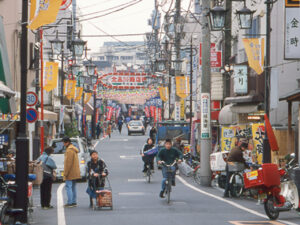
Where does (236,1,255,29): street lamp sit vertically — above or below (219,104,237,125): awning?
above

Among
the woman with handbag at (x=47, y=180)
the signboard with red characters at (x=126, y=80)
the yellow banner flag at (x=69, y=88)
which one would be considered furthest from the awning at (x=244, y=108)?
the signboard with red characters at (x=126, y=80)

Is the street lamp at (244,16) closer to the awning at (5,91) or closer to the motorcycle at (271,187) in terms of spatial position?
the motorcycle at (271,187)

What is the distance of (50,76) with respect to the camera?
128ft

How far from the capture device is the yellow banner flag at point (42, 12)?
15047 millimetres

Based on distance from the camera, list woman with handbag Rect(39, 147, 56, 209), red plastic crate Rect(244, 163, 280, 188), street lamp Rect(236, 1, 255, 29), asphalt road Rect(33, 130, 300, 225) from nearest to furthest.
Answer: asphalt road Rect(33, 130, 300, 225) → red plastic crate Rect(244, 163, 280, 188) → woman with handbag Rect(39, 147, 56, 209) → street lamp Rect(236, 1, 255, 29)

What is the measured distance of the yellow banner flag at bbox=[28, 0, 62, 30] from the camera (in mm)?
15047

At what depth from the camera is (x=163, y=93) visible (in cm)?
6544

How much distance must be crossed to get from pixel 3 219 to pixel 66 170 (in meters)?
5.94

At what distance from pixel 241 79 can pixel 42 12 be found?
20.1 meters

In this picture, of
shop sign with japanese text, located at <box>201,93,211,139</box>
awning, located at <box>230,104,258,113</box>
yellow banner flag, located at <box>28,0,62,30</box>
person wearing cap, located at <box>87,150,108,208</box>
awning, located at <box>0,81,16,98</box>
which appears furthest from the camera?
awning, located at <box>230,104,258,113</box>

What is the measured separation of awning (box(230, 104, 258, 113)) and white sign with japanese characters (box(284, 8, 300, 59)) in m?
13.8

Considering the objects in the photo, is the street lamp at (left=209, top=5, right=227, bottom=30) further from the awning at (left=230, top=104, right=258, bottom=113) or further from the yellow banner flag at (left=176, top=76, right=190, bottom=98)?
the yellow banner flag at (left=176, top=76, right=190, bottom=98)

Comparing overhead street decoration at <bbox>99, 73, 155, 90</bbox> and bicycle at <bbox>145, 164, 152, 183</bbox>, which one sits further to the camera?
overhead street decoration at <bbox>99, 73, 155, 90</bbox>

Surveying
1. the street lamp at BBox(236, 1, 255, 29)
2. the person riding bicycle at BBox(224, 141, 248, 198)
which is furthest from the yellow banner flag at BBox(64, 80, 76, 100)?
the person riding bicycle at BBox(224, 141, 248, 198)
